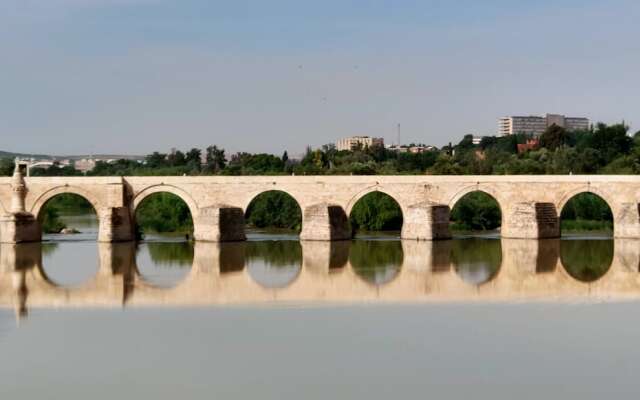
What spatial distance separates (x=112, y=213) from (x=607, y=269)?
13.6 meters

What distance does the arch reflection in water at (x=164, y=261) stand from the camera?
20.5 metres

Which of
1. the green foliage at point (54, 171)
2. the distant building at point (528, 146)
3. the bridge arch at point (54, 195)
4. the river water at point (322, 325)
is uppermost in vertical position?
the distant building at point (528, 146)

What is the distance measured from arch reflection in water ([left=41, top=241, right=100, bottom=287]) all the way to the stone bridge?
3.58ft

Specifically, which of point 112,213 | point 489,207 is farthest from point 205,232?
point 489,207

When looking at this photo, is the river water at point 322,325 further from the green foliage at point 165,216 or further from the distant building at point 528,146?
the distant building at point 528,146

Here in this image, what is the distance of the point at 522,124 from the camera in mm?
140750

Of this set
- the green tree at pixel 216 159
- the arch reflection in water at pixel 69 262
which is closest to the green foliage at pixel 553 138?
the green tree at pixel 216 159

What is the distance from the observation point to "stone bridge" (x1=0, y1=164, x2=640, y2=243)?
27.1 metres

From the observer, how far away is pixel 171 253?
2600 cm

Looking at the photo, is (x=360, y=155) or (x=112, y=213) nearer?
(x=112, y=213)

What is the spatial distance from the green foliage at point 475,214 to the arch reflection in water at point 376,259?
5.41 meters

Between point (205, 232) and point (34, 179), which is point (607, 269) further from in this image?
point (34, 179)

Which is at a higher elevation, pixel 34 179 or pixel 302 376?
pixel 34 179

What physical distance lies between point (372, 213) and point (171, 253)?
8.74 m
